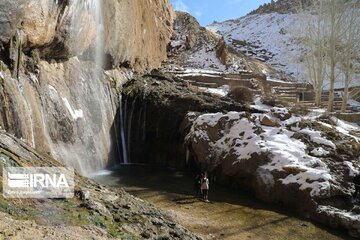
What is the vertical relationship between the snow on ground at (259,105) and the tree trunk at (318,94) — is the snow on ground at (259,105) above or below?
below

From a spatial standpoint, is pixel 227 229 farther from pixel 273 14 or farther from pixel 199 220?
pixel 273 14

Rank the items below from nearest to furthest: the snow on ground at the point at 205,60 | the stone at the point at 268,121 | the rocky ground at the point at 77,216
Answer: the rocky ground at the point at 77,216
the stone at the point at 268,121
the snow on ground at the point at 205,60

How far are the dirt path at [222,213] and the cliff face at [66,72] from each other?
2.35 meters

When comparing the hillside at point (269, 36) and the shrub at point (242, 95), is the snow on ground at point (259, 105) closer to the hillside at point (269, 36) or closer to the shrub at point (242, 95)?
the shrub at point (242, 95)

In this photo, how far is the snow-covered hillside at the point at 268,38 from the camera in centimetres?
4728

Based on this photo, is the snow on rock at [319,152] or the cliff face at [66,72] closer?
the cliff face at [66,72]

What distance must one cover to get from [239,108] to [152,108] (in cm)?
436

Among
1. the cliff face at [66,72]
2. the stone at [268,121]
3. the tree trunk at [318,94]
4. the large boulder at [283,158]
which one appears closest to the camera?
the cliff face at [66,72]

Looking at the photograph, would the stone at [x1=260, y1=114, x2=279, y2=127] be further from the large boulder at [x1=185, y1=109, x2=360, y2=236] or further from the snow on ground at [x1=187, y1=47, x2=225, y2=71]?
the snow on ground at [x1=187, y1=47, x2=225, y2=71]

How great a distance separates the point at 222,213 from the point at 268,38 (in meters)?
50.2

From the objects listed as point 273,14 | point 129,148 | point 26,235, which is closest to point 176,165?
point 129,148

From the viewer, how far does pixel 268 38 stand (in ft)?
185

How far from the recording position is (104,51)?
712 inches

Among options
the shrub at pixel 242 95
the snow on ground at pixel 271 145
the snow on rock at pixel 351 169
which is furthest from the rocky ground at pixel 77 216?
the shrub at pixel 242 95
